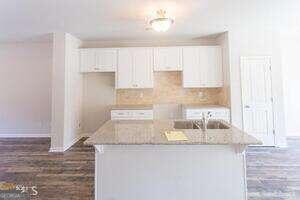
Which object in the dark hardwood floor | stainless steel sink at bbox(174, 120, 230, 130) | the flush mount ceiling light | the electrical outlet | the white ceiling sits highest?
the white ceiling

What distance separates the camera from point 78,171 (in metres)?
3.39

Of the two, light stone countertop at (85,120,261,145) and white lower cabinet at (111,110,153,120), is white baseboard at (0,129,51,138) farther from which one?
light stone countertop at (85,120,261,145)

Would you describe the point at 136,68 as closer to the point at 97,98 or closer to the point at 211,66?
the point at 97,98

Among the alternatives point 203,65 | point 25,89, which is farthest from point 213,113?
point 25,89

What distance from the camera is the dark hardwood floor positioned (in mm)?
2697

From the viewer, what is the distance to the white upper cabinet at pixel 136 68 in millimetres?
5105

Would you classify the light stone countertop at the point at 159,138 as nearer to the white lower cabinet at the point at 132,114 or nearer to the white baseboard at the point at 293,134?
the white lower cabinet at the point at 132,114

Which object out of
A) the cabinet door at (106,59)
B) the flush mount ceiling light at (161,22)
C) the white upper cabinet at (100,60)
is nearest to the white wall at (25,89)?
the white upper cabinet at (100,60)

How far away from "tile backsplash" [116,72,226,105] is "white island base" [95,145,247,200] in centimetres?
360

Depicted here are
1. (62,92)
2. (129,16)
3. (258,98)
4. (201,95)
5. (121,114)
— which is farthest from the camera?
(201,95)

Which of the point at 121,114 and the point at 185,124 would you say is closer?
the point at 185,124

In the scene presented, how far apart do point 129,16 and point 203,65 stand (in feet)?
7.16

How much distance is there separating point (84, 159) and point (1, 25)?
3131 millimetres

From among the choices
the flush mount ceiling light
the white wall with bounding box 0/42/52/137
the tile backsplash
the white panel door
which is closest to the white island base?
the flush mount ceiling light
